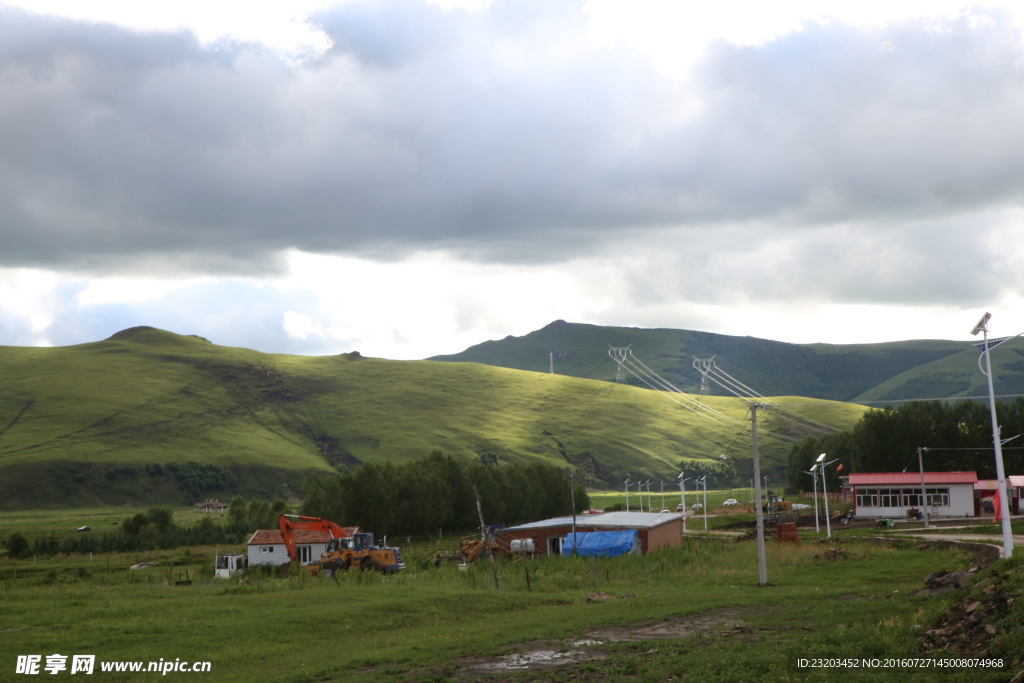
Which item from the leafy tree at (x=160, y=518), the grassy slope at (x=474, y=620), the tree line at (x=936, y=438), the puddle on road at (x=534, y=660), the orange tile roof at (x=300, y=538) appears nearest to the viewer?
the grassy slope at (x=474, y=620)

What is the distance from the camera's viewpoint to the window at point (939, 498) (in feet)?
326

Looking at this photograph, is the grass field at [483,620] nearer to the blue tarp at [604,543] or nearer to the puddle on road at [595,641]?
the puddle on road at [595,641]

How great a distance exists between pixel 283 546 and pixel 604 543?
2659 cm

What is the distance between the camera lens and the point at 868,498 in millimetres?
103250

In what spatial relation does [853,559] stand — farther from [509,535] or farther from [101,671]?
[101,671]

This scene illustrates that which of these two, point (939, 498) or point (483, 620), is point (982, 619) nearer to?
point (483, 620)

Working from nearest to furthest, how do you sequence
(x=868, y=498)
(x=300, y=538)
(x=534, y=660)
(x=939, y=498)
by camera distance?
(x=534, y=660), (x=300, y=538), (x=939, y=498), (x=868, y=498)

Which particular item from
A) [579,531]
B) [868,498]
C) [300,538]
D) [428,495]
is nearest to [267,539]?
[300,538]

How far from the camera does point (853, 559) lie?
5334 centimetres

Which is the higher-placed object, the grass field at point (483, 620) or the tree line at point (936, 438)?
the tree line at point (936, 438)

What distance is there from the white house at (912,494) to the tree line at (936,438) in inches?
799

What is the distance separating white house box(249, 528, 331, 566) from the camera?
71.2 meters

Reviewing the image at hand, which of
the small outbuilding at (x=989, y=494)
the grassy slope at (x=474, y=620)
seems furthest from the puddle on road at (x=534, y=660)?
the small outbuilding at (x=989, y=494)

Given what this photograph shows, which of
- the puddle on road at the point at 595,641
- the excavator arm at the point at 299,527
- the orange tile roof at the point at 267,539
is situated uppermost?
the excavator arm at the point at 299,527
